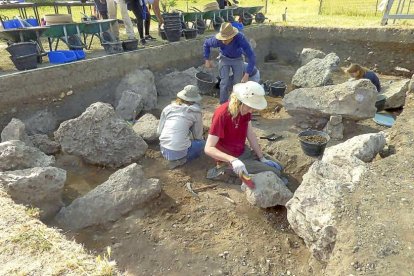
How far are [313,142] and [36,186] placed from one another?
3624mm

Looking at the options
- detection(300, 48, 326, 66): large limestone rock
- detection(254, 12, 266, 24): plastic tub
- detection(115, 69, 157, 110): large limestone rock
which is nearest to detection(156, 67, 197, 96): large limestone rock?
detection(115, 69, 157, 110): large limestone rock

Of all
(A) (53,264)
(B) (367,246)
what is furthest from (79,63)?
(B) (367,246)

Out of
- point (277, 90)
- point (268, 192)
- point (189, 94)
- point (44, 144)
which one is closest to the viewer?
point (268, 192)

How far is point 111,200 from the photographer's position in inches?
157

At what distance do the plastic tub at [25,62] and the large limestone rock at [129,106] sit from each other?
159 centimetres

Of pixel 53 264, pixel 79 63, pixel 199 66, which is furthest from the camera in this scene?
pixel 199 66

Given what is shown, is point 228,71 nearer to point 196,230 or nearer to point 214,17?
point 196,230

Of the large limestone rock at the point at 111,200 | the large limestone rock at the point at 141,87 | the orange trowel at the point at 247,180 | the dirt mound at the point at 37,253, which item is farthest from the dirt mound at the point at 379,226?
the large limestone rock at the point at 141,87

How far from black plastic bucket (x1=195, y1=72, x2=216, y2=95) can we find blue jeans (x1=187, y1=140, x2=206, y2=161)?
270 cm

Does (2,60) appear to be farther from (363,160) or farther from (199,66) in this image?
(363,160)

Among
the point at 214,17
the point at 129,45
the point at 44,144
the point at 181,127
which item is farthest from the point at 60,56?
the point at 214,17

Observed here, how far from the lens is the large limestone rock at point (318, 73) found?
7723 mm

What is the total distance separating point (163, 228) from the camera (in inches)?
151

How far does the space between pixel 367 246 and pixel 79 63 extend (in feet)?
18.6
